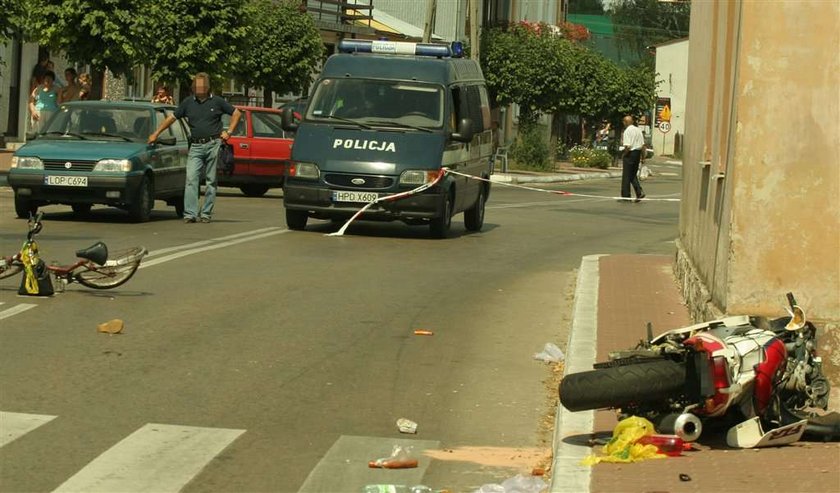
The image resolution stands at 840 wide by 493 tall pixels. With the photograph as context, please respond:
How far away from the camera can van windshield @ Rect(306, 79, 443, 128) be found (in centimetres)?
1948

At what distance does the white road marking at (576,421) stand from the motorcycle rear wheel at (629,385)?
24cm

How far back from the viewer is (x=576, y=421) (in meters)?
7.72

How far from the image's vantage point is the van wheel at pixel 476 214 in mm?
21406

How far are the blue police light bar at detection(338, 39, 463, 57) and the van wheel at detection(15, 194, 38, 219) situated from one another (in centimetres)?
476

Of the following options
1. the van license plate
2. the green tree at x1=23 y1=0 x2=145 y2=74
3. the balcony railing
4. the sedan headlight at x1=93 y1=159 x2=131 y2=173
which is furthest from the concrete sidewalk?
the balcony railing

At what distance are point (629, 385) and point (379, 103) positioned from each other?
1272cm

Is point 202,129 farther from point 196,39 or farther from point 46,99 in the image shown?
point 196,39

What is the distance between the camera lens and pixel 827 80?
343 inches

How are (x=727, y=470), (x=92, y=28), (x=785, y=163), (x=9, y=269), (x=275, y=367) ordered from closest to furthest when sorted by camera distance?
(x=727, y=470)
(x=785, y=163)
(x=275, y=367)
(x=9, y=269)
(x=92, y=28)

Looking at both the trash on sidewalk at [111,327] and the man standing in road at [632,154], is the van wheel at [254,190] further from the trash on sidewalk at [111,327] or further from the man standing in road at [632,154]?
the trash on sidewalk at [111,327]

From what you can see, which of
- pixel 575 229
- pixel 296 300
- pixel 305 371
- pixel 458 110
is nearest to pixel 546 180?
pixel 575 229

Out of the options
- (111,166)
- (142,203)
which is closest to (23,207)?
(111,166)

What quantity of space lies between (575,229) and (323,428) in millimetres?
15786

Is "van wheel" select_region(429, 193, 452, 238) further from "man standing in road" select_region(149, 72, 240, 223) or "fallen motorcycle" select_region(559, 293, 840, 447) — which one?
"fallen motorcycle" select_region(559, 293, 840, 447)
